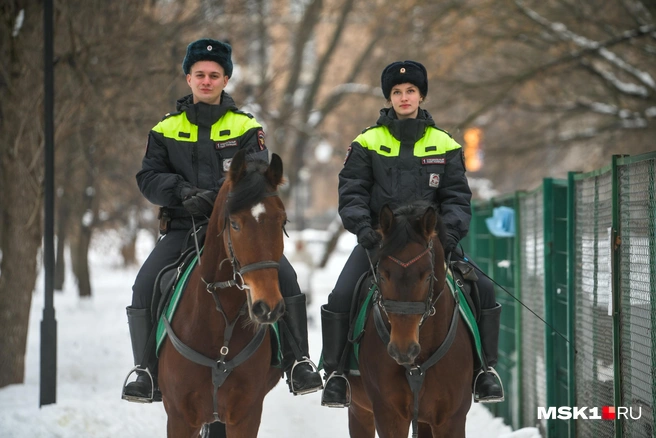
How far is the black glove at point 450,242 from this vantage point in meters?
5.59

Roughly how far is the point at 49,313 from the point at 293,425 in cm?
298

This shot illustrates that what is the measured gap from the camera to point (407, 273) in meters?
5.14

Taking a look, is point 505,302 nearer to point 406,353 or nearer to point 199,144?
point 199,144

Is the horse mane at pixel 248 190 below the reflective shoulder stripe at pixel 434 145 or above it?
below

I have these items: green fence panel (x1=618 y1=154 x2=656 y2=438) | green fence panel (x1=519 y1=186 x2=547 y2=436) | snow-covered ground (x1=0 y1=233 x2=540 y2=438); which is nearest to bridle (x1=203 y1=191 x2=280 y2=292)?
green fence panel (x1=618 y1=154 x2=656 y2=438)

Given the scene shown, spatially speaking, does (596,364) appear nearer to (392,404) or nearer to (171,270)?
(392,404)

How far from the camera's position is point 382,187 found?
612 cm

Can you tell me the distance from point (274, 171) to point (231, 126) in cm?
113

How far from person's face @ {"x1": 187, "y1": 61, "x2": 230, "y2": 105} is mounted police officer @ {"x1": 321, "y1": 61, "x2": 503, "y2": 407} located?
105 centimetres

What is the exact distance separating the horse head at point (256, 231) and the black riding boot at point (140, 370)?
1091 millimetres

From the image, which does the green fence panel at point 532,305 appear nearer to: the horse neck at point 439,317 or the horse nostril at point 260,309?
the horse neck at point 439,317

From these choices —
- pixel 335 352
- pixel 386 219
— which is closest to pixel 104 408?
pixel 335 352

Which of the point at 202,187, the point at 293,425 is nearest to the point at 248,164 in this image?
the point at 202,187

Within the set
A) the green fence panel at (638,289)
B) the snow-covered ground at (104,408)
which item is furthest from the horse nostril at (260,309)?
the snow-covered ground at (104,408)
